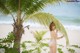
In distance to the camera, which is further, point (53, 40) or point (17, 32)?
point (53, 40)

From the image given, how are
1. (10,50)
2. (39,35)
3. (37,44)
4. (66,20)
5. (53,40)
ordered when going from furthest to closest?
(66,20)
(37,44)
(39,35)
(53,40)
(10,50)

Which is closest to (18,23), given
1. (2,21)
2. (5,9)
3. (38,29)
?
(5,9)

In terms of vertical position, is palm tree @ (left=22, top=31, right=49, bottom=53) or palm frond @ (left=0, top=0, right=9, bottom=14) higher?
palm frond @ (left=0, top=0, right=9, bottom=14)

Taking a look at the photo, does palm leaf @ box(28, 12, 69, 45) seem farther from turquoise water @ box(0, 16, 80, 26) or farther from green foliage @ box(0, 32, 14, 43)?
turquoise water @ box(0, 16, 80, 26)

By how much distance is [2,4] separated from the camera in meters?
5.35

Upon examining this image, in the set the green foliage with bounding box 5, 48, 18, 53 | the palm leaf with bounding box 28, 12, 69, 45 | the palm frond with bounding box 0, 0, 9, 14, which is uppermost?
the palm frond with bounding box 0, 0, 9, 14

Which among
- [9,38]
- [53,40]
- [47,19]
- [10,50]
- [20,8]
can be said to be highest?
[20,8]

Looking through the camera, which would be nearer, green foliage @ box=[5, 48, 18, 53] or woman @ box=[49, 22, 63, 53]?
green foliage @ box=[5, 48, 18, 53]

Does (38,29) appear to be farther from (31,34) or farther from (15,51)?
(15,51)

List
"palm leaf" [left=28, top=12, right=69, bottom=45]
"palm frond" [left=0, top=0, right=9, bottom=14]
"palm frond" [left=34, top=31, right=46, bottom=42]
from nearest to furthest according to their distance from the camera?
"palm leaf" [left=28, top=12, right=69, bottom=45] → "palm frond" [left=0, top=0, right=9, bottom=14] → "palm frond" [left=34, top=31, right=46, bottom=42]

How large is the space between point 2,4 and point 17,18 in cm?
49

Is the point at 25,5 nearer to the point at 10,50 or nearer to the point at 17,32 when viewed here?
the point at 17,32

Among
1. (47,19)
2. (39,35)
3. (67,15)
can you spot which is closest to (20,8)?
(47,19)

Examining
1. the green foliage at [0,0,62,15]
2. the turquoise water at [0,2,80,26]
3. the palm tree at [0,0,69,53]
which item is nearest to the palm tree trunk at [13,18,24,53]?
the palm tree at [0,0,69,53]
